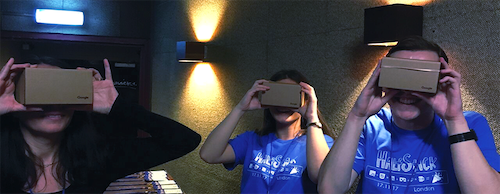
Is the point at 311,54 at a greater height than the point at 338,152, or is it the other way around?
the point at 311,54

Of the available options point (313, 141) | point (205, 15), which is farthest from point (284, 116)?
point (205, 15)

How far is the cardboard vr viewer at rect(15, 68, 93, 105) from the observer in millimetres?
1610

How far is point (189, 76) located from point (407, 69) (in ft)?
14.5

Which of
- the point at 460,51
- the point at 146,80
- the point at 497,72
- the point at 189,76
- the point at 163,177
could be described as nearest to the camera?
the point at 497,72

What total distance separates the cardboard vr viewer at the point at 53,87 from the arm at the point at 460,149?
41.3 inches

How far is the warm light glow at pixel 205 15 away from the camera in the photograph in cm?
526

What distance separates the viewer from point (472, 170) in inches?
62.4

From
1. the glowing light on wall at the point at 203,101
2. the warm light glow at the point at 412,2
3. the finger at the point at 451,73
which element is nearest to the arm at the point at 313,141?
the warm light glow at the point at 412,2

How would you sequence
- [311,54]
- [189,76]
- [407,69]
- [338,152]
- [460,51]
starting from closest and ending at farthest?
1. [407,69]
2. [338,152]
3. [460,51]
4. [311,54]
5. [189,76]

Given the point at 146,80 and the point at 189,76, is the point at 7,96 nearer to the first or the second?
the point at 189,76

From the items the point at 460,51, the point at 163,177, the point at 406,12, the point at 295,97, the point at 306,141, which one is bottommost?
the point at 163,177

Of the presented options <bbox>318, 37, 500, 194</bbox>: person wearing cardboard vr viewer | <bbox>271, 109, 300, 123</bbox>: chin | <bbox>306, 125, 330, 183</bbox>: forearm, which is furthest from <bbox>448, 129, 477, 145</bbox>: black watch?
<bbox>271, 109, 300, 123</bbox>: chin

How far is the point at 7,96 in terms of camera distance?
1688mm

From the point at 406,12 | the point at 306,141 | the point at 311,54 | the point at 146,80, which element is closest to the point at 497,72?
the point at 406,12
